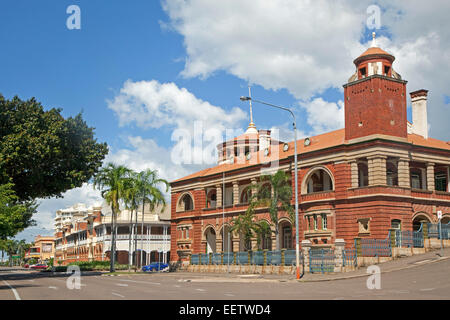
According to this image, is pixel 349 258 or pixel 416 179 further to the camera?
pixel 416 179

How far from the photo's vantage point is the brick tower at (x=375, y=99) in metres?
43.6

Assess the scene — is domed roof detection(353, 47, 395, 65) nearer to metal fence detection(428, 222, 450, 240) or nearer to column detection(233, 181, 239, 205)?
metal fence detection(428, 222, 450, 240)

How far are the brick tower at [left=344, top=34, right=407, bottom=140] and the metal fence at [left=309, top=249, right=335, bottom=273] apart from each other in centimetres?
1332

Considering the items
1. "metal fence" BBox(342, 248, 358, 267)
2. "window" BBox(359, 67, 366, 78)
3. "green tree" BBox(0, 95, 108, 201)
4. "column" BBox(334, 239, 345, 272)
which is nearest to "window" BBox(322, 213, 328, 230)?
"metal fence" BBox(342, 248, 358, 267)

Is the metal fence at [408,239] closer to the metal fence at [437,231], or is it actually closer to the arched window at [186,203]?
the metal fence at [437,231]

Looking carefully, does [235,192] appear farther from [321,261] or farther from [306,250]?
[321,261]

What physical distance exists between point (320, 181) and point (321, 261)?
657 inches

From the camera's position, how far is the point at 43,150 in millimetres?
41531

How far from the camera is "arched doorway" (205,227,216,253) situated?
207 ft

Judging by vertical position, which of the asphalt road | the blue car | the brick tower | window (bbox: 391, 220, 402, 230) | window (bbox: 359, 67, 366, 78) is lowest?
the blue car

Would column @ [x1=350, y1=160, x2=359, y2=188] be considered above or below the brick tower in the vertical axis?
below

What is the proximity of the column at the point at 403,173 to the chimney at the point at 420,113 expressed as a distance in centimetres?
925

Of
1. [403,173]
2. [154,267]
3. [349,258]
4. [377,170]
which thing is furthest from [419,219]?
[154,267]

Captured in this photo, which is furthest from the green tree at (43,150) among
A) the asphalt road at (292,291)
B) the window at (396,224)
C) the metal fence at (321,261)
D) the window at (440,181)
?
the window at (440,181)
